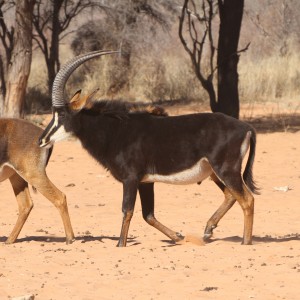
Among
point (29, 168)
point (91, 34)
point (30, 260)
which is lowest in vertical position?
point (30, 260)

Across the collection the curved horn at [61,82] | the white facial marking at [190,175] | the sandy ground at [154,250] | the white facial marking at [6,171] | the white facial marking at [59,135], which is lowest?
the sandy ground at [154,250]

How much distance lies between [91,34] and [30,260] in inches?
880

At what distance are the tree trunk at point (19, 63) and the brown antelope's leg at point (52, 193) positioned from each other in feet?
28.8

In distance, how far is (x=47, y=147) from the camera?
9.58m

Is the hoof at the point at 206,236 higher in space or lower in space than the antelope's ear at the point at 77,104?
lower

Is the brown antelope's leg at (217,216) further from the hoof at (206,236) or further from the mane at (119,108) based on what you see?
the mane at (119,108)

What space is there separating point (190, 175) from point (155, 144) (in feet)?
1.57

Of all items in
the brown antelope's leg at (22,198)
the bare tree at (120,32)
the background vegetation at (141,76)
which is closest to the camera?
the brown antelope's leg at (22,198)

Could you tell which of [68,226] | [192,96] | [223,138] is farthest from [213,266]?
[192,96]

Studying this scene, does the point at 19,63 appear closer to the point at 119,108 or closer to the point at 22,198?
the point at 22,198

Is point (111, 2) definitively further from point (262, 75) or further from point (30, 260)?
point (30, 260)

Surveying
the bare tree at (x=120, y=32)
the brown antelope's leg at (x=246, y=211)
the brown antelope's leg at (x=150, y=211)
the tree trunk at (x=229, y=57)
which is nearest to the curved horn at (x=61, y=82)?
the brown antelope's leg at (x=150, y=211)

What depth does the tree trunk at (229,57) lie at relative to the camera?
1995cm

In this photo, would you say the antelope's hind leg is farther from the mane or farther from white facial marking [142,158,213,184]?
the mane
